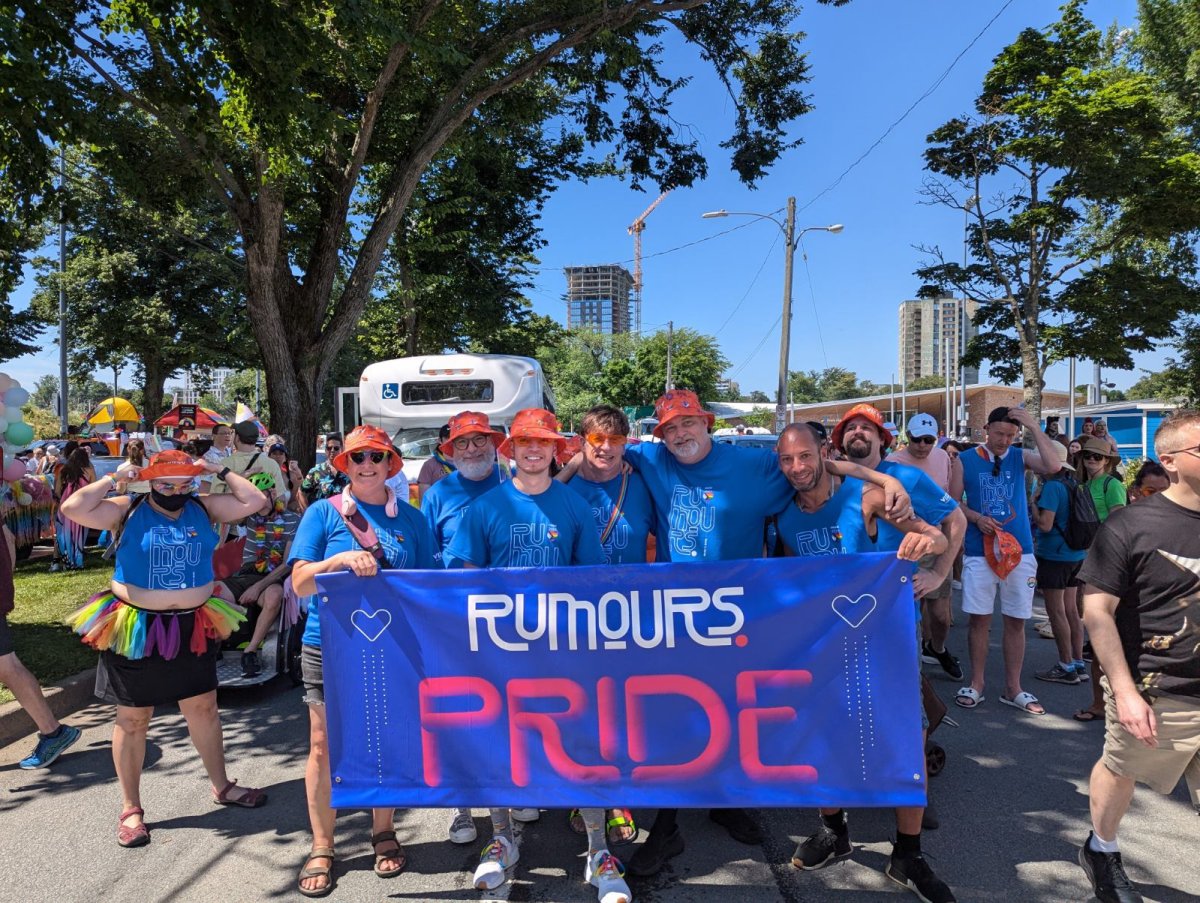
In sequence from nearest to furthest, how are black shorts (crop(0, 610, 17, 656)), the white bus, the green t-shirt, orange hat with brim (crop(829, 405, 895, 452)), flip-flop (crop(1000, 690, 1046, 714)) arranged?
orange hat with brim (crop(829, 405, 895, 452)) < black shorts (crop(0, 610, 17, 656)) < flip-flop (crop(1000, 690, 1046, 714)) < the green t-shirt < the white bus

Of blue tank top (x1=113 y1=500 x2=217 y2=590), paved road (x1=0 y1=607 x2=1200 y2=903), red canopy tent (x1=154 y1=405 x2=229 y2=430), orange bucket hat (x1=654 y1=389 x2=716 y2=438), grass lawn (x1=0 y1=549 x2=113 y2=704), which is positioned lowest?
paved road (x1=0 y1=607 x2=1200 y2=903)

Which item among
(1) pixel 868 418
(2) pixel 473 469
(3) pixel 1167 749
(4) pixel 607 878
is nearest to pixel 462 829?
(4) pixel 607 878

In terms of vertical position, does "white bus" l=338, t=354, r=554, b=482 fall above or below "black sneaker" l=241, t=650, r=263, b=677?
above

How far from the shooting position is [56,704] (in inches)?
211

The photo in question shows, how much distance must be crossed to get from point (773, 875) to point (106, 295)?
36.3 m

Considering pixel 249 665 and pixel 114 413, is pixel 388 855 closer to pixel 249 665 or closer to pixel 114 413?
pixel 249 665

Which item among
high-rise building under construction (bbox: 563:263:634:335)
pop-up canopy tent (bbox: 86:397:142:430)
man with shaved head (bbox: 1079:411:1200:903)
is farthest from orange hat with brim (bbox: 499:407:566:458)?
high-rise building under construction (bbox: 563:263:634:335)

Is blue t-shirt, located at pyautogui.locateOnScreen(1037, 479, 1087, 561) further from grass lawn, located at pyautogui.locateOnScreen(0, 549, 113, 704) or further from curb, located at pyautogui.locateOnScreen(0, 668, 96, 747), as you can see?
curb, located at pyautogui.locateOnScreen(0, 668, 96, 747)

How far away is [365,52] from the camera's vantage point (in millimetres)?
8734

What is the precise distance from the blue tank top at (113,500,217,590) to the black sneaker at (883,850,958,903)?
11.4 feet

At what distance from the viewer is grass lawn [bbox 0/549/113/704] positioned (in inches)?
234

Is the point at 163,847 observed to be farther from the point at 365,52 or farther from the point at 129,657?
the point at 365,52

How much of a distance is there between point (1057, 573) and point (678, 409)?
380cm

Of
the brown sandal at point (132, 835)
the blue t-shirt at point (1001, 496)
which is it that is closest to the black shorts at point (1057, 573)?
the blue t-shirt at point (1001, 496)
